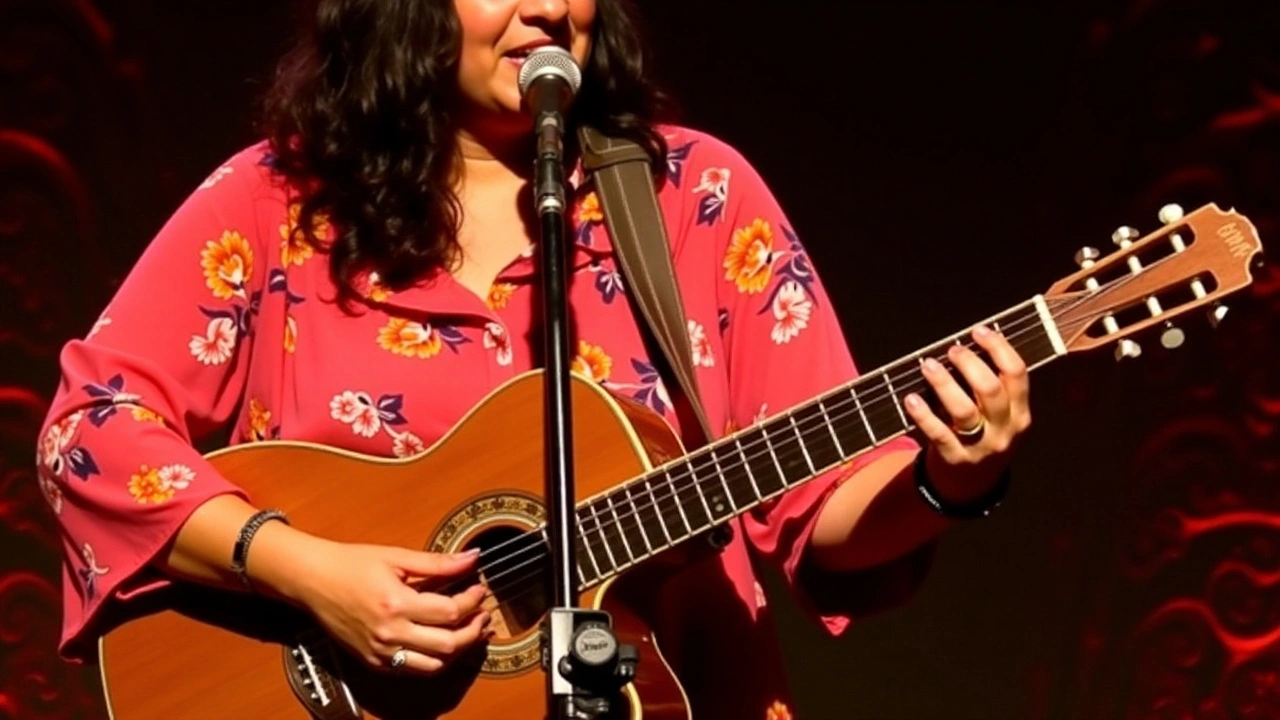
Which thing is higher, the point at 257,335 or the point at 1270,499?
the point at 257,335

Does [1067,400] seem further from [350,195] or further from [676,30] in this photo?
[350,195]

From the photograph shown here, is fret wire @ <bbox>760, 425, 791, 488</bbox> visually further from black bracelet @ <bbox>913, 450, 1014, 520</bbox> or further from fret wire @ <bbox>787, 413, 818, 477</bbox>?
black bracelet @ <bbox>913, 450, 1014, 520</bbox>

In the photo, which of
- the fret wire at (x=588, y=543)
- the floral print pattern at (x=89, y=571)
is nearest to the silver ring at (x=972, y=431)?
the fret wire at (x=588, y=543)

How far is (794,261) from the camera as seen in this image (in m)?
2.10

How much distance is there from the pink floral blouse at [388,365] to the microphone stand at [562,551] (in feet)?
1.10

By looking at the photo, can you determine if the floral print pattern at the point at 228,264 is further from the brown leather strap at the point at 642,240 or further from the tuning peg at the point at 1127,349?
the tuning peg at the point at 1127,349

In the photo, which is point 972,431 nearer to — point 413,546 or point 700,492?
point 700,492

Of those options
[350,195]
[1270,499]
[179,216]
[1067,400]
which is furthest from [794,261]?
[1270,499]

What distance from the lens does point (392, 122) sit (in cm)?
226

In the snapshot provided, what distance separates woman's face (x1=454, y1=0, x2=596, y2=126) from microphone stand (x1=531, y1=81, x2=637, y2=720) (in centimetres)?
37

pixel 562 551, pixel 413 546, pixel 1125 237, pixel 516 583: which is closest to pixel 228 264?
pixel 413 546

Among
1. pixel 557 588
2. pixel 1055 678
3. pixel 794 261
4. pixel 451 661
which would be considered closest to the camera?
pixel 557 588

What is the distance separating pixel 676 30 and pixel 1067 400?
835mm

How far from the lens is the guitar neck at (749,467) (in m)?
1.86
